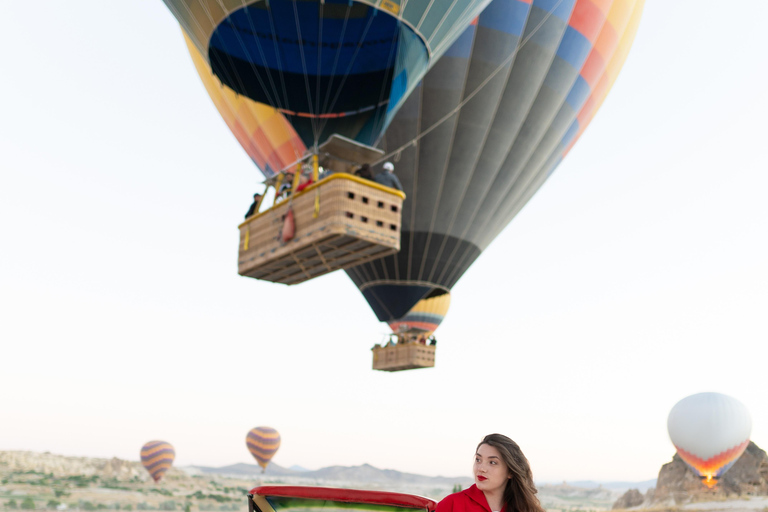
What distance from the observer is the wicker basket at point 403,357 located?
17.5 meters

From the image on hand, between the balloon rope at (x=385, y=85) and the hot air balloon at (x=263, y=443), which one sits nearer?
the balloon rope at (x=385, y=85)

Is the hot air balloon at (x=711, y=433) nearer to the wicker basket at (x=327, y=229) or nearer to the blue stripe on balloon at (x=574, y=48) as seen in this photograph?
the blue stripe on balloon at (x=574, y=48)

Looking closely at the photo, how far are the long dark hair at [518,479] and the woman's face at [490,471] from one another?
14mm

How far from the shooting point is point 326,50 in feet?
32.3

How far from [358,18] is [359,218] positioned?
267 centimetres

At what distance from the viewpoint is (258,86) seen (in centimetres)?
1092

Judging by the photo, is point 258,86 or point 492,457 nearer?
point 492,457

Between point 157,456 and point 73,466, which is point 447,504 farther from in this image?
point 73,466

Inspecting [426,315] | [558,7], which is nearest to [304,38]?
[558,7]

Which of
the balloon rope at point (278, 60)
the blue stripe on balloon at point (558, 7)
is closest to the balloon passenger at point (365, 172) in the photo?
the balloon rope at point (278, 60)

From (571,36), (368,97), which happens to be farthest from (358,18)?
(571,36)

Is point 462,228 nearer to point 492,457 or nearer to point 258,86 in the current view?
point 258,86

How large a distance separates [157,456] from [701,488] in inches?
1036

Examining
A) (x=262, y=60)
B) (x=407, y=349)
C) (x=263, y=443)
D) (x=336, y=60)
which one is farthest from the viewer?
(x=263, y=443)
